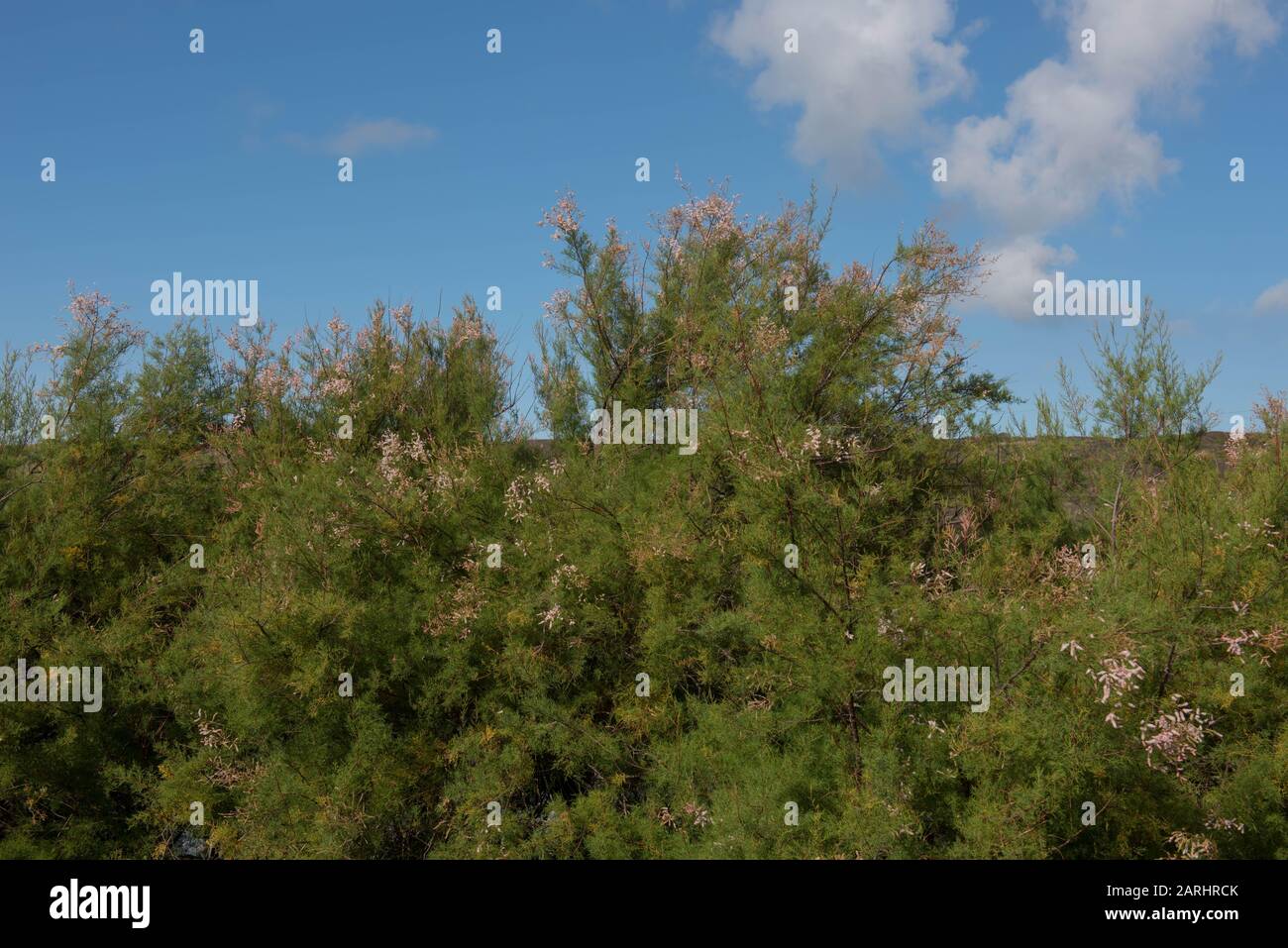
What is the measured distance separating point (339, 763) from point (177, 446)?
617 cm

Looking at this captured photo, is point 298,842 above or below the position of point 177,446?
below

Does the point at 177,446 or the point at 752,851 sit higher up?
the point at 177,446

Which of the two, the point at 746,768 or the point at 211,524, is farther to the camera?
the point at 211,524

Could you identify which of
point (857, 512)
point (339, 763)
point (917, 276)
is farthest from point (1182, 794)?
point (339, 763)

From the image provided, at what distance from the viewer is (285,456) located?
1232cm

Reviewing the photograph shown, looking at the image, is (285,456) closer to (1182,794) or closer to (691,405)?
(691,405)

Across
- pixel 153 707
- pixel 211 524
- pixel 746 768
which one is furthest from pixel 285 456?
pixel 746 768

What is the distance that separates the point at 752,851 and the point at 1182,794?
350 cm

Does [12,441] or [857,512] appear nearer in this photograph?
[857,512]

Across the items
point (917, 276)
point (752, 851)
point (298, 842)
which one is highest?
point (917, 276)
